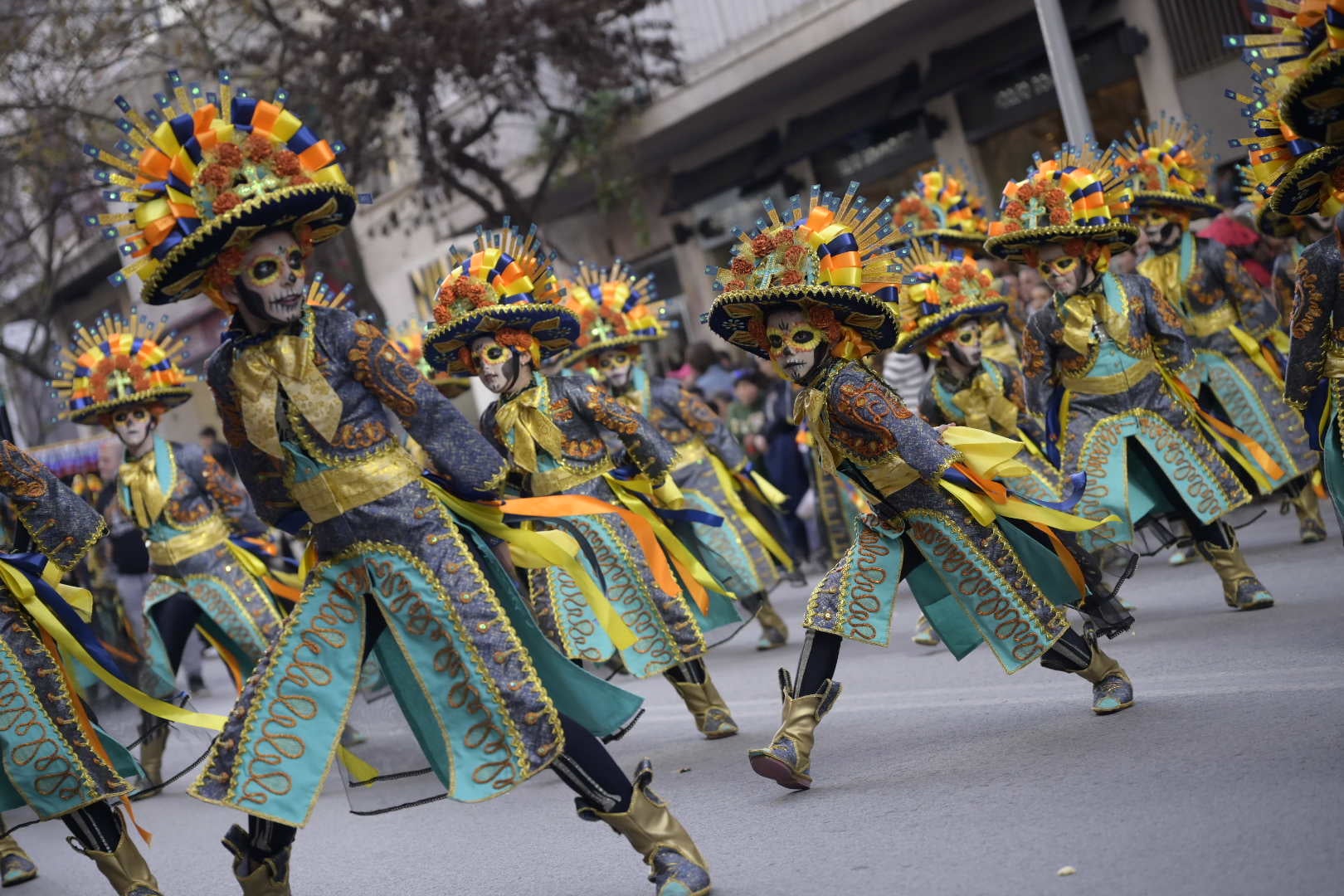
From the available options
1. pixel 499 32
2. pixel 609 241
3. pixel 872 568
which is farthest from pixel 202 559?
pixel 609 241

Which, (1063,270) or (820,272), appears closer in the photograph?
(820,272)

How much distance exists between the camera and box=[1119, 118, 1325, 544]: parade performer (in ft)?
29.4

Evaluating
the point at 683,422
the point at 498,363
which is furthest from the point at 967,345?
the point at 498,363

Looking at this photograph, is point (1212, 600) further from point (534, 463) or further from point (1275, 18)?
point (1275, 18)

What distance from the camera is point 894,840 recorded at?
15.6ft

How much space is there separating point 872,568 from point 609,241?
1797 centimetres

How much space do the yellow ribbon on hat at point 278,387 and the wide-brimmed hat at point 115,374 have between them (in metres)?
4.32

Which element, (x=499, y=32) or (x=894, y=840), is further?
(x=499, y=32)

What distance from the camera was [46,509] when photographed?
6.07 metres

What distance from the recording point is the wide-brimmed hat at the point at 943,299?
8484 mm

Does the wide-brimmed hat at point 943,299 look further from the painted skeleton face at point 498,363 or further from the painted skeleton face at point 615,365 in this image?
the painted skeleton face at point 498,363

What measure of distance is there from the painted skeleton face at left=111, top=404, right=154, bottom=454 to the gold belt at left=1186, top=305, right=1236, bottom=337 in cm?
615

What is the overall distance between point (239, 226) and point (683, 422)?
19.2 feet

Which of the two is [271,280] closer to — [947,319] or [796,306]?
[796,306]
